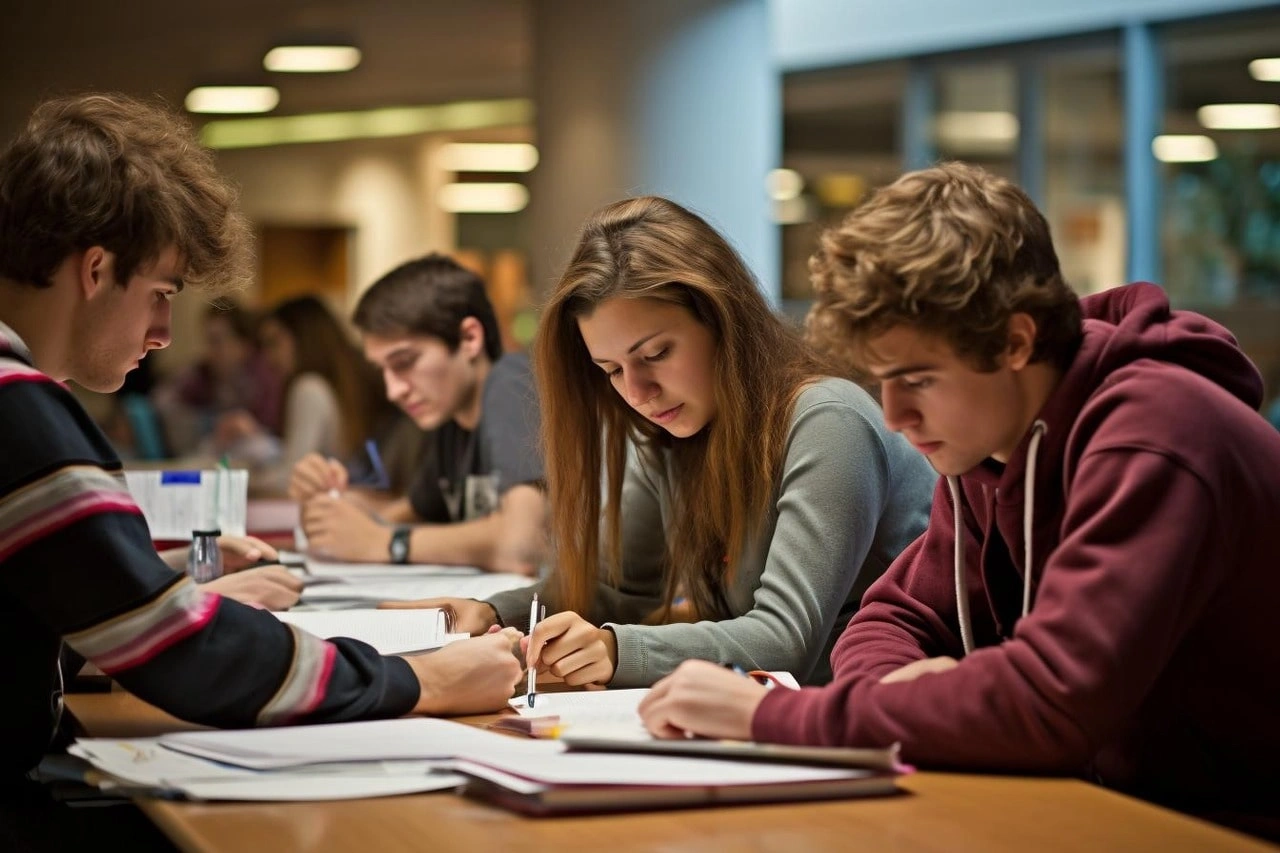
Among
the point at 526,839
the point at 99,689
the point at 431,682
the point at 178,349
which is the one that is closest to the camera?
the point at 526,839

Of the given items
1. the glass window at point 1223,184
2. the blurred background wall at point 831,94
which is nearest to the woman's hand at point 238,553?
the blurred background wall at point 831,94

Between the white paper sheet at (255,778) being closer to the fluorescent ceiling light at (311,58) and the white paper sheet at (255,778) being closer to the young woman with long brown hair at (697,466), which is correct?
the young woman with long brown hair at (697,466)

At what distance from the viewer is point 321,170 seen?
14266mm

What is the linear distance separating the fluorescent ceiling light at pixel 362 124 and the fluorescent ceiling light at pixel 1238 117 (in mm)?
6940

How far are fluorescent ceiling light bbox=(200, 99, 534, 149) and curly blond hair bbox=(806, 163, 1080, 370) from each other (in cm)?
1181

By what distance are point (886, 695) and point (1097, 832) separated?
9.7 inches

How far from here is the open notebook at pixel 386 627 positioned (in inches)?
83.6

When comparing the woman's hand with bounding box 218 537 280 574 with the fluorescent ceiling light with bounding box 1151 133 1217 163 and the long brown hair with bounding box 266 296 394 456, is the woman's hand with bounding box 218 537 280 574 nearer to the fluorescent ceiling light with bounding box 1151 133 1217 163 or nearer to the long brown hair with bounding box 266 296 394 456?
the long brown hair with bounding box 266 296 394 456

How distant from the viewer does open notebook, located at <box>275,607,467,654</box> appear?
6.97ft

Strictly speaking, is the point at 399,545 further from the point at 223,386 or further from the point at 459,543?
the point at 223,386

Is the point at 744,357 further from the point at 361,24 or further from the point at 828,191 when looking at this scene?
the point at 828,191

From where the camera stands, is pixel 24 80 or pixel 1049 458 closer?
pixel 1049 458

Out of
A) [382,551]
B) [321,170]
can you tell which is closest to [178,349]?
[321,170]

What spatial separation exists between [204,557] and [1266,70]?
5903 millimetres
